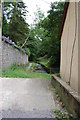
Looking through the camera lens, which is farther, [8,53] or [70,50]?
[8,53]

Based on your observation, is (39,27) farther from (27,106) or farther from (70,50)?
(27,106)

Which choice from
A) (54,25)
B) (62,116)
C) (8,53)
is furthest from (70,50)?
(54,25)

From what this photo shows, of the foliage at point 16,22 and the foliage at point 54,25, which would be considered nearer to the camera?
the foliage at point 54,25

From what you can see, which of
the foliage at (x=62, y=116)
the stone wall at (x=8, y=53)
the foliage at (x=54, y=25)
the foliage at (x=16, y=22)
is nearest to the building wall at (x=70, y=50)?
the foliage at (x=62, y=116)

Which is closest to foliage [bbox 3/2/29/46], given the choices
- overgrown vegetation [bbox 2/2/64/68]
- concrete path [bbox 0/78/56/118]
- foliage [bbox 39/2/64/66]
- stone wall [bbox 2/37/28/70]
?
overgrown vegetation [bbox 2/2/64/68]

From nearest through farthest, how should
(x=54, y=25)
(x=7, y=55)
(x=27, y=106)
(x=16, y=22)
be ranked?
(x=27, y=106)
(x=7, y=55)
(x=54, y=25)
(x=16, y=22)

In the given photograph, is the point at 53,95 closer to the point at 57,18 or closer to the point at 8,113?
the point at 8,113

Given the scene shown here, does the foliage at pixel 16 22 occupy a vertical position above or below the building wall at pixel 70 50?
above

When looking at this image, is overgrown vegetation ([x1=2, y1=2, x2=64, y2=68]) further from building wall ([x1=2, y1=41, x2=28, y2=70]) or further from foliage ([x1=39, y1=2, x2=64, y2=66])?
building wall ([x1=2, y1=41, x2=28, y2=70])

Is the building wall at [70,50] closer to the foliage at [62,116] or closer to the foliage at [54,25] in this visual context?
the foliage at [62,116]

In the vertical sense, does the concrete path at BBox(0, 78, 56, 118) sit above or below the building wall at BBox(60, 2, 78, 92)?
below

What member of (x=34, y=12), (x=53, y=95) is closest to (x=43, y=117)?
(x=53, y=95)

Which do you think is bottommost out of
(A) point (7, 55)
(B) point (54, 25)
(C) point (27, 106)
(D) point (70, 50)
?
(C) point (27, 106)

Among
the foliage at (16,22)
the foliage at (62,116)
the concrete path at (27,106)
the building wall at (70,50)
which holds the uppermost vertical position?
the foliage at (16,22)
